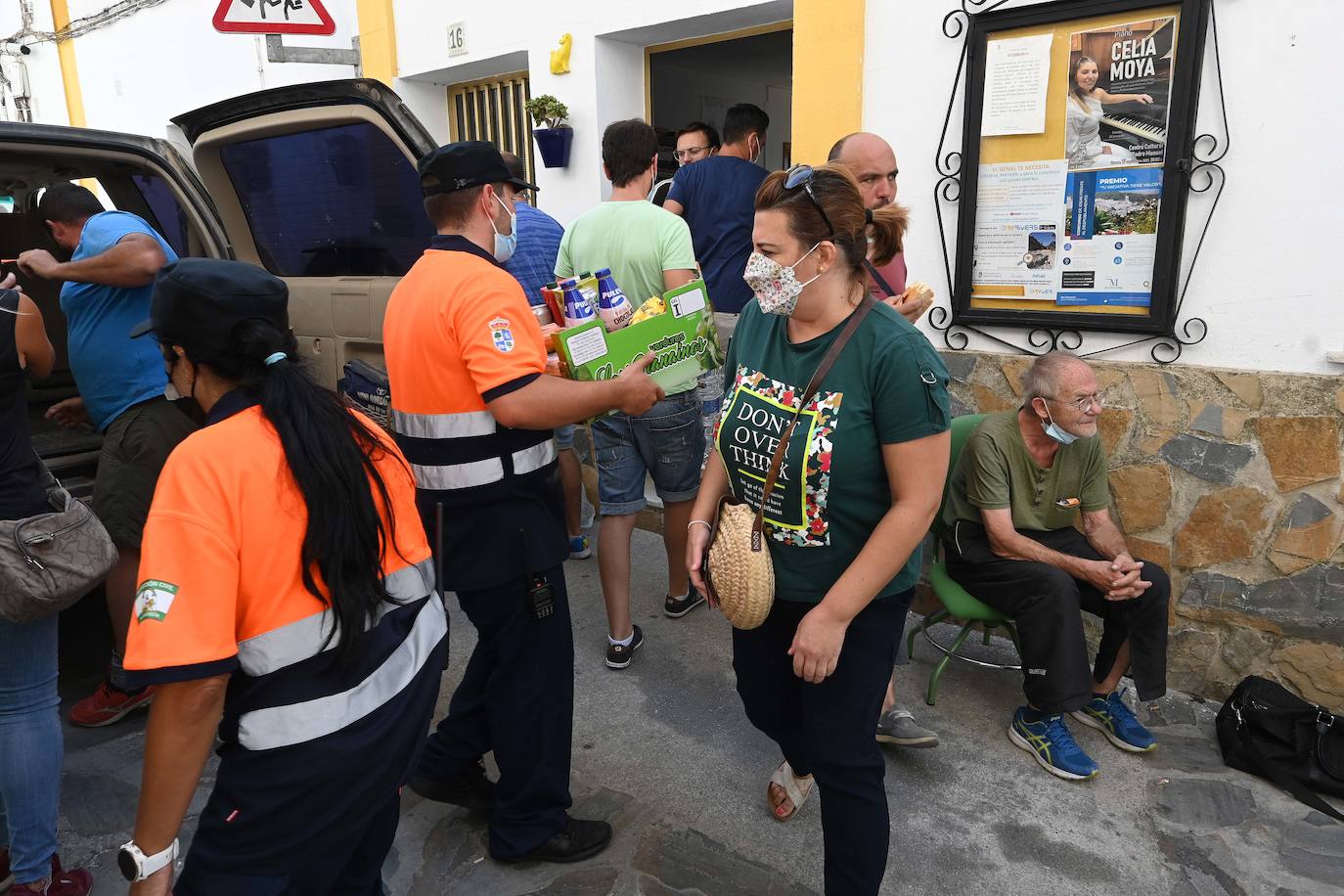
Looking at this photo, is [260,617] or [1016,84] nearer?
[260,617]

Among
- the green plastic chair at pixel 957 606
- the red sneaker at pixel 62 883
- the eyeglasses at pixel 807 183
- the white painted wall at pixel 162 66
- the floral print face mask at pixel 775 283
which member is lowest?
the red sneaker at pixel 62 883

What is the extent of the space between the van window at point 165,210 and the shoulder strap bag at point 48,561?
2.79 m

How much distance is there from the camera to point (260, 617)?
1439 mm

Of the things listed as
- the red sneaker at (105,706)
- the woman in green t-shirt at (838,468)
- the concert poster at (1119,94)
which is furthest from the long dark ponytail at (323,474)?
the concert poster at (1119,94)

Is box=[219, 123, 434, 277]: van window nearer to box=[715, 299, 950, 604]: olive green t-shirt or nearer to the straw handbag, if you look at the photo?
box=[715, 299, 950, 604]: olive green t-shirt

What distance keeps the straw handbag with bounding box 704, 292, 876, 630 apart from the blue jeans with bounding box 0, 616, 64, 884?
1736 millimetres

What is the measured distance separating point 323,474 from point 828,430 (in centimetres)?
101

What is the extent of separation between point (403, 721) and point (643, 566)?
3049mm

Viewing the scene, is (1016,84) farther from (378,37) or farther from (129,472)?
(378,37)

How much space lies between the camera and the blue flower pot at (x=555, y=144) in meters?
5.26

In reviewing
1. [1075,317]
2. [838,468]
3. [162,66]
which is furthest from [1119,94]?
[162,66]

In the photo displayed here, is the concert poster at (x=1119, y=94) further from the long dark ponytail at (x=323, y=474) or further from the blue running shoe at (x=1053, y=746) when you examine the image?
the long dark ponytail at (x=323, y=474)

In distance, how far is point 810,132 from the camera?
4.09 metres

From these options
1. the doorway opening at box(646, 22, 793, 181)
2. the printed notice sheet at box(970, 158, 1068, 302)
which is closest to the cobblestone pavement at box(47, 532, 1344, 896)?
the printed notice sheet at box(970, 158, 1068, 302)
